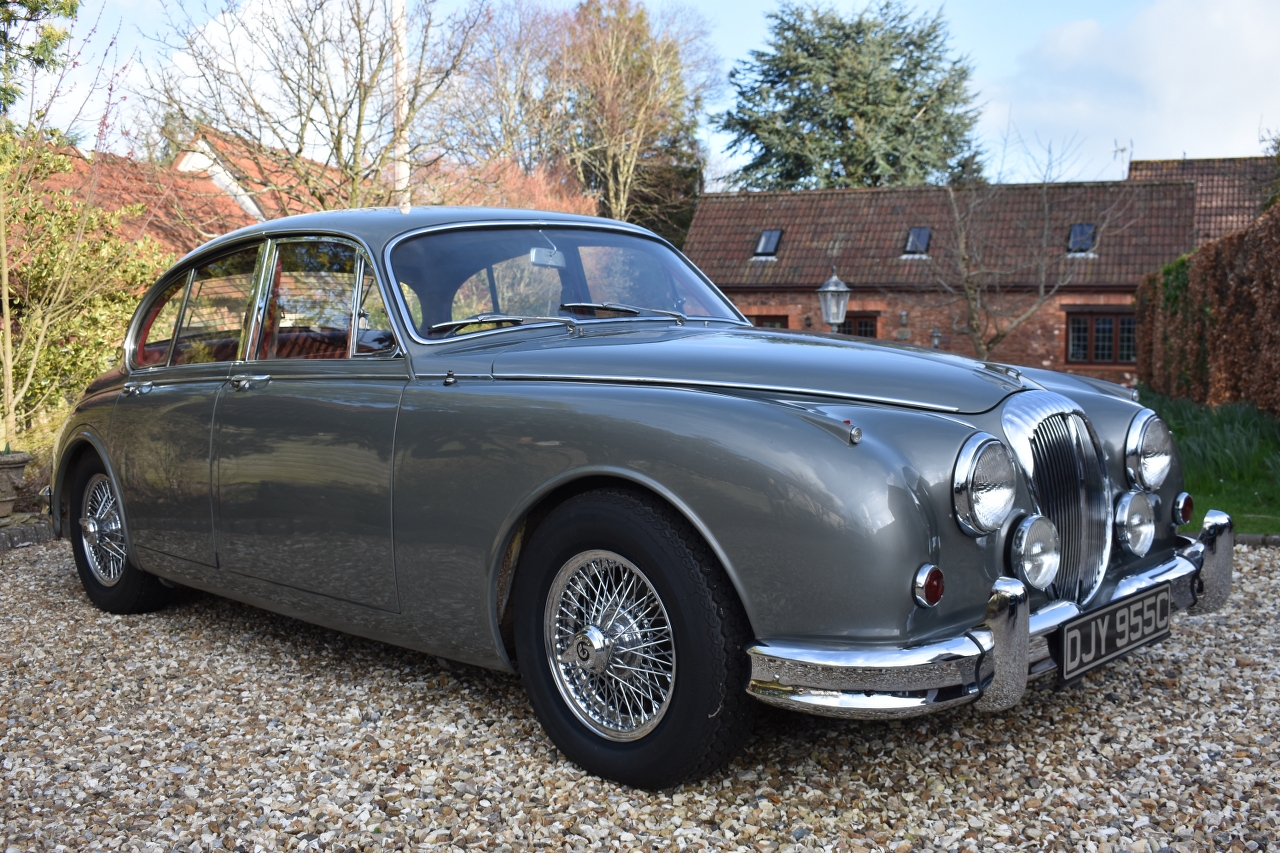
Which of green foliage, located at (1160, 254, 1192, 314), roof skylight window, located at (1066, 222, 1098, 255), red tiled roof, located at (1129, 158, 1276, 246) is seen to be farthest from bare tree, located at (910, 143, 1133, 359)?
green foliage, located at (1160, 254, 1192, 314)

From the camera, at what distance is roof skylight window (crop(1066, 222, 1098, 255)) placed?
25.4 m

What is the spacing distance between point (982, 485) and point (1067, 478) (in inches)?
19.9

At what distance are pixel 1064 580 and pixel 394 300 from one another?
7.36 ft

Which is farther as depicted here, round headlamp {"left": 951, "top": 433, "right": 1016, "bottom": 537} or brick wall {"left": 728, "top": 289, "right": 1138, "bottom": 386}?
brick wall {"left": 728, "top": 289, "right": 1138, "bottom": 386}

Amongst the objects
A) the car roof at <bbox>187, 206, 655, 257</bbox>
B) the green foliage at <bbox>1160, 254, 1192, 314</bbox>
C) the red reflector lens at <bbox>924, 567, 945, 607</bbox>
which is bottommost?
the red reflector lens at <bbox>924, 567, 945, 607</bbox>

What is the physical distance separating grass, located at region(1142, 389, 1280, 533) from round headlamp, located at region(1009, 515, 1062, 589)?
13.7ft

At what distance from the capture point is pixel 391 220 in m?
3.72

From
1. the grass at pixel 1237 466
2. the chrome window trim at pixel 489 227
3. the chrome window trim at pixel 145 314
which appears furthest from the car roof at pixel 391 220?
the grass at pixel 1237 466

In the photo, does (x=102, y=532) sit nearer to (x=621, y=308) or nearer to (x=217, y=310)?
(x=217, y=310)

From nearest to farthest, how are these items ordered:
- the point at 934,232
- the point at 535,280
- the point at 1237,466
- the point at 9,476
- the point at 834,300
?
the point at 535,280 < the point at 9,476 < the point at 1237,466 < the point at 834,300 < the point at 934,232

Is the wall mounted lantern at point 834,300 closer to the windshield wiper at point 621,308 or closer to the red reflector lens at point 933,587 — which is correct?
the windshield wiper at point 621,308

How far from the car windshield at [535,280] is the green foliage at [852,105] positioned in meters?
31.3

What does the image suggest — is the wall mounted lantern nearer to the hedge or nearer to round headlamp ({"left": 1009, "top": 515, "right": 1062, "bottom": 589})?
the hedge

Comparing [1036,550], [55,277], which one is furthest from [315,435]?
[55,277]
